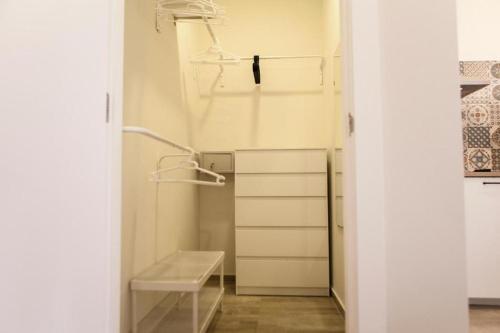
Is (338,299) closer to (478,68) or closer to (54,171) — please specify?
(478,68)

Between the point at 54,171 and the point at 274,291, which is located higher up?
the point at 54,171

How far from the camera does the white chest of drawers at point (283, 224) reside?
293 centimetres

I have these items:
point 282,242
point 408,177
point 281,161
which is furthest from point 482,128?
point 408,177

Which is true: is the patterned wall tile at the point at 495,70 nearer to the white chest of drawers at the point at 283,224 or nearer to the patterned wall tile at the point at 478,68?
the patterned wall tile at the point at 478,68

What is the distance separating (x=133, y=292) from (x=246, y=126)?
6.96ft

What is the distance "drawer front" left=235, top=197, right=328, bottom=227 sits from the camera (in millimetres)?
2939

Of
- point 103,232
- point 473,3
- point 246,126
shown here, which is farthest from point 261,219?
point 473,3

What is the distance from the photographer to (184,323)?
2.07m

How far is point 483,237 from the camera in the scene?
2.49 meters

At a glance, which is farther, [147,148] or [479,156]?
[479,156]

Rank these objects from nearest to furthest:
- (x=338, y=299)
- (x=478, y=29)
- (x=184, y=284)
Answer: (x=184, y=284) < (x=338, y=299) < (x=478, y=29)

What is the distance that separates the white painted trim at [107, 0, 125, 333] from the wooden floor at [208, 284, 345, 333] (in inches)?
53.8

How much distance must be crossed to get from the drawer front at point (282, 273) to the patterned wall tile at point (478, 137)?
5.08 feet

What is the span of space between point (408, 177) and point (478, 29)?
2568 millimetres
